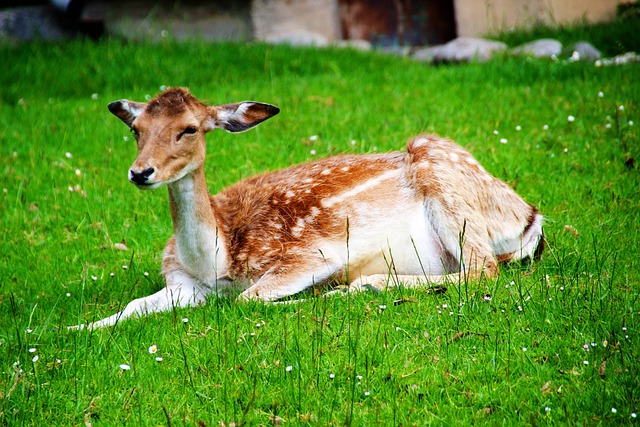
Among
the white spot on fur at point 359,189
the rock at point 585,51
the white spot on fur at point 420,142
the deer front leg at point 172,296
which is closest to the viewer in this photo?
the deer front leg at point 172,296

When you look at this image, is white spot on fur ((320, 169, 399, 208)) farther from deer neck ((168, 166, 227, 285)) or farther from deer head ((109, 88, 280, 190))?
deer neck ((168, 166, 227, 285))

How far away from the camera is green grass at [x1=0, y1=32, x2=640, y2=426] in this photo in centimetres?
418

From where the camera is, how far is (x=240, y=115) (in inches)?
233

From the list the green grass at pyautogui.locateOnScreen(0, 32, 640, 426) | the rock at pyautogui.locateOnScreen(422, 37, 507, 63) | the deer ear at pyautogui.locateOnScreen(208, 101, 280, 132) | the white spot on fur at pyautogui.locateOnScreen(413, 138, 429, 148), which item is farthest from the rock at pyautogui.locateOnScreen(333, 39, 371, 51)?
the deer ear at pyautogui.locateOnScreen(208, 101, 280, 132)

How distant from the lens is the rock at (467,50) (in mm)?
11148

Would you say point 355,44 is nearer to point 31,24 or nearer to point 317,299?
point 31,24

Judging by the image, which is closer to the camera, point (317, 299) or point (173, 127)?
point (317, 299)

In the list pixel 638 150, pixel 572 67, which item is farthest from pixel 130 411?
pixel 572 67

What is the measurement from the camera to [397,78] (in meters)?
10.5

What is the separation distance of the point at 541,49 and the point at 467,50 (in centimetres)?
92

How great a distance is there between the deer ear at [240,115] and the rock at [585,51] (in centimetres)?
607

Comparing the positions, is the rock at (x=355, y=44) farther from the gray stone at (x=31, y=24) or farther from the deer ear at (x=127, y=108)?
the deer ear at (x=127, y=108)

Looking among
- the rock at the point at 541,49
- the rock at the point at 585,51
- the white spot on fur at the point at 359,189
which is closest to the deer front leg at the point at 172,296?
the white spot on fur at the point at 359,189

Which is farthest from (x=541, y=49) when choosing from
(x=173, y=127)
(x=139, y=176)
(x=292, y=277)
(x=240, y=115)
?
(x=139, y=176)
